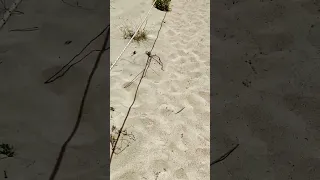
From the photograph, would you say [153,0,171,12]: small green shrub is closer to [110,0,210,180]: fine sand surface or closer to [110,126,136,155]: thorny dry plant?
[110,0,210,180]: fine sand surface

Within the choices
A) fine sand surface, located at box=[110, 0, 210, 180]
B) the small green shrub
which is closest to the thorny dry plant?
fine sand surface, located at box=[110, 0, 210, 180]

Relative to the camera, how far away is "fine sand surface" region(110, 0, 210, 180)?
3246 millimetres
